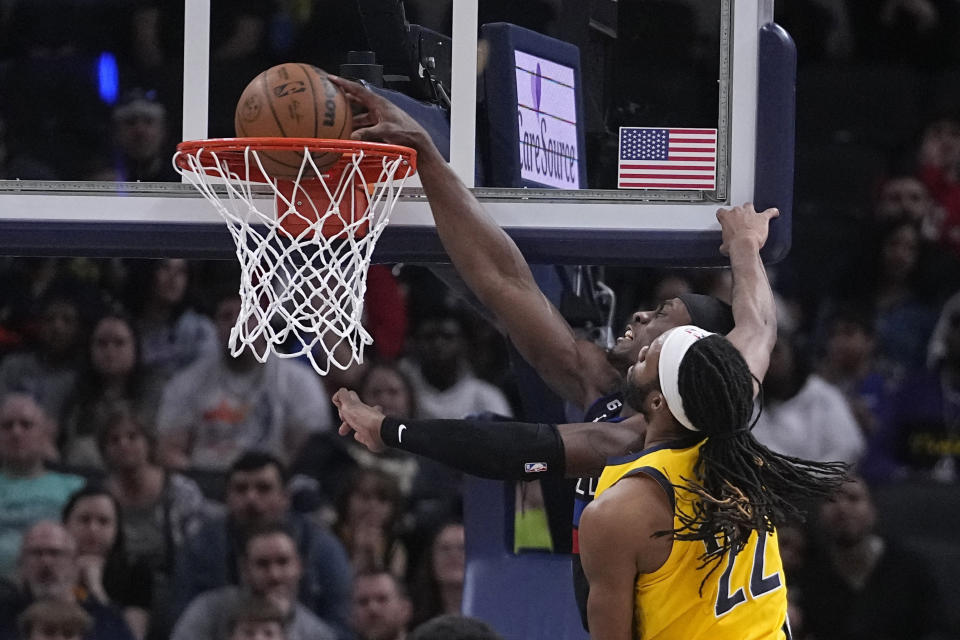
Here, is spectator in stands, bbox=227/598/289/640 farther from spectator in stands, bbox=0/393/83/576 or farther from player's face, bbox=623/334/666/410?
player's face, bbox=623/334/666/410

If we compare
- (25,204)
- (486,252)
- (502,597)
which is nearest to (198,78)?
(25,204)

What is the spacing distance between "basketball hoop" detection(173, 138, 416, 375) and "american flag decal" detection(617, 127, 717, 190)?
2.21 ft

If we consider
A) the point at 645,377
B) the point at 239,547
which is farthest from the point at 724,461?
the point at 239,547

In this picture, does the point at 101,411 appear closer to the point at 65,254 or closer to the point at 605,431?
the point at 65,254

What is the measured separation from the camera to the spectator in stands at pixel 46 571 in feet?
18.7

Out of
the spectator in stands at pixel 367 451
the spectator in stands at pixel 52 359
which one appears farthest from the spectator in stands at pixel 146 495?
the spectator in stands at pixel 367 451

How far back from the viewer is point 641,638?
3143 millimetres

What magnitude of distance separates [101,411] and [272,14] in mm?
2151

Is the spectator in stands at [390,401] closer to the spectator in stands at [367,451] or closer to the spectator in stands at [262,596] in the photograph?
the spectator in stands at [367,451]

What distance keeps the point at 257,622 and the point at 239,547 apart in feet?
1.06

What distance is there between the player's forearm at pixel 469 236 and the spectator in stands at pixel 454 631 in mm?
1500

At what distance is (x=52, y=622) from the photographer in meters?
5.47

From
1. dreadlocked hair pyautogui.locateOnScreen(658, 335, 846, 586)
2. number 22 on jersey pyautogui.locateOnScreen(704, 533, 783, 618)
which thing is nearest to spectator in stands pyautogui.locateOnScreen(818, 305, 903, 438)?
number 22 on jersey pyautogui.locateOnScreen(704, 533, 783, 618)

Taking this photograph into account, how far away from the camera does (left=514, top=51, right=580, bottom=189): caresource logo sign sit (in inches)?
167
